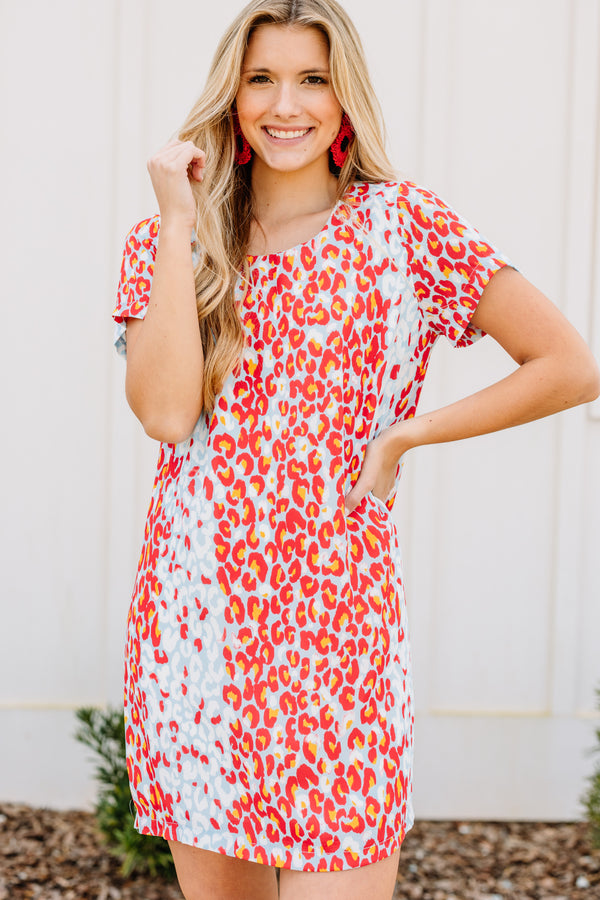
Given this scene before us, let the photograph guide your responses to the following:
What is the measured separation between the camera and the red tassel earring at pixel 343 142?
1.73 m

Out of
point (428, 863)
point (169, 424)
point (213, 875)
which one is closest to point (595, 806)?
point (428, 863)

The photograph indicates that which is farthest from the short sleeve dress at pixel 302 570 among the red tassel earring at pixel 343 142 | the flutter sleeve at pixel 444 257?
the red tassel earring at pixel 343 142

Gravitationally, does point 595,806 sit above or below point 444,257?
below

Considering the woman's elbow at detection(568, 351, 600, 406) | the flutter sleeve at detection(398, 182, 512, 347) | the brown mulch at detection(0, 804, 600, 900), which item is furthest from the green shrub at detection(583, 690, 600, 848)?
the flutter sleeve at detection(398, 182, 512, 347)

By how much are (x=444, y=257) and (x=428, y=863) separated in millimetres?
Result: 2236

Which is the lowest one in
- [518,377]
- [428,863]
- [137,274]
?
[428,863]

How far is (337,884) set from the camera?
1.58 m

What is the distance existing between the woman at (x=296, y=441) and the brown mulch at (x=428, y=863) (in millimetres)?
1443

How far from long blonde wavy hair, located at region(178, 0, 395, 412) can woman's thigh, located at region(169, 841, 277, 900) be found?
0.77 meters

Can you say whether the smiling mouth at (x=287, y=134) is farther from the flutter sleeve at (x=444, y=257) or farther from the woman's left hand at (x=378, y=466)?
the woman's left hand at (x=378, y=466)

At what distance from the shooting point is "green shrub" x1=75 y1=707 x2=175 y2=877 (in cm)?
286

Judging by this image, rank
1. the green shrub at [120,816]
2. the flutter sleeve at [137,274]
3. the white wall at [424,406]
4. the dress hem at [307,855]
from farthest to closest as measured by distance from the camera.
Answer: the white wall at [424,406], the green shrub at [120,816], the flutter sleeve at [137,274], the dress hem at [307,855]

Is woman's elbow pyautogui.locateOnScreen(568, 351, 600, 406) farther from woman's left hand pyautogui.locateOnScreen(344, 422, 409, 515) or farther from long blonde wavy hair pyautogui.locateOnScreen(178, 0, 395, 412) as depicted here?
long blonde wavy hair pyautogui.locateOnScreen(178, 0, 395, 412)

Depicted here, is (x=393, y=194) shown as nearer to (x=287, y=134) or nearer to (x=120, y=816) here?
(x=287, y=134)
